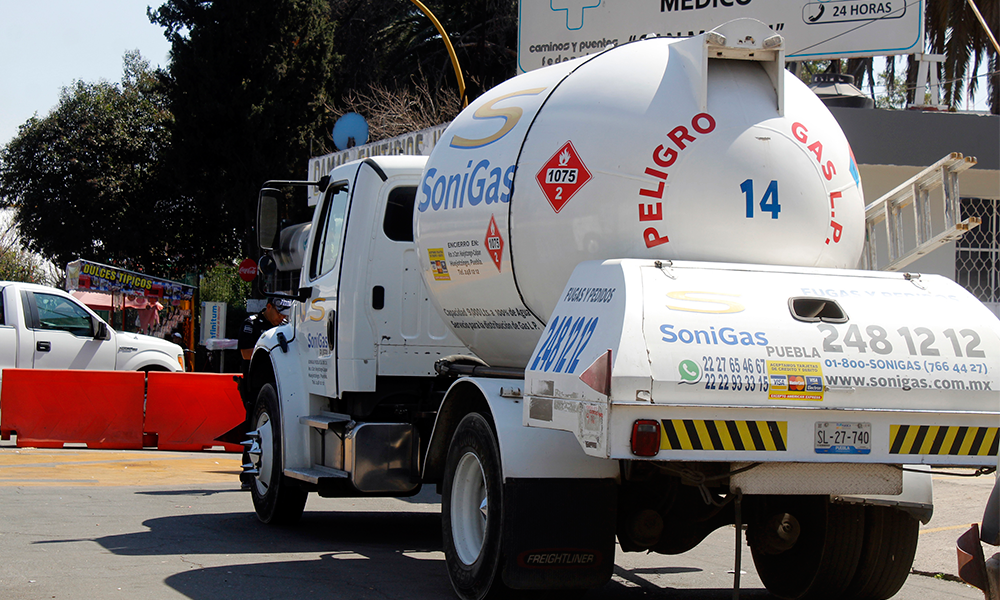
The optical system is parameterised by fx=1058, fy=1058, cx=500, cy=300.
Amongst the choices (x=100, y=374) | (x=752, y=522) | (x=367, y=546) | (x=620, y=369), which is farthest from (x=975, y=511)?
(x=100, y=374)

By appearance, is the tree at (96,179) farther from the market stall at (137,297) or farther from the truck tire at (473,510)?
the truck tire at (473,510)

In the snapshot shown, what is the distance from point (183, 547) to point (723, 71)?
4.97 m

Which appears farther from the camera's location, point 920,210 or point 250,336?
point 250,336

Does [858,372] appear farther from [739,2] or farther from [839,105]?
[739,2]

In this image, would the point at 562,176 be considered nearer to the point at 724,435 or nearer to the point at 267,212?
the point at 724,435

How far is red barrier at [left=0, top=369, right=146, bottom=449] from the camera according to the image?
13781 millimetres

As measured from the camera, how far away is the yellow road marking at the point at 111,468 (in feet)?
36.7

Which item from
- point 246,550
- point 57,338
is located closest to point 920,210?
point 246,550

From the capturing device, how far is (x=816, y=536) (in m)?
6.01

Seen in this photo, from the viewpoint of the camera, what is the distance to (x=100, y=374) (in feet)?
46.3

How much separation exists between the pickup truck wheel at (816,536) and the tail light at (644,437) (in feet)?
5.48

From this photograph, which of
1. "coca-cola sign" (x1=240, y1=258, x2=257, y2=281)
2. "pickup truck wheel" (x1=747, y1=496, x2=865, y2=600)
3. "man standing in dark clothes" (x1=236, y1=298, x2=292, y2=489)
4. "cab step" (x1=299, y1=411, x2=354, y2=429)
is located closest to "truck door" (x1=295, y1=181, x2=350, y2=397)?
"cab step" (x1=299, y1=411, x2=354, y2=429)

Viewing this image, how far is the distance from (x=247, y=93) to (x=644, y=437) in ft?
A: 99.9

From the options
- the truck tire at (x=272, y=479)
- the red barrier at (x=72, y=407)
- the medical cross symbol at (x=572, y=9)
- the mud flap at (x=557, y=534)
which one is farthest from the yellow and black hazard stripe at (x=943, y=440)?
the medical cross symbol at (x=572, y=9)
